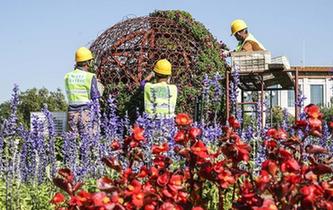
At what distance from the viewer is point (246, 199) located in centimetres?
262

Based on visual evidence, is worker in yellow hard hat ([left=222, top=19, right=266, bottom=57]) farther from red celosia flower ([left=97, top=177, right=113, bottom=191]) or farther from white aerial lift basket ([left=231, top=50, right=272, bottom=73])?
red celosia flower ([left=97, top=177, right=113, bottom=191])

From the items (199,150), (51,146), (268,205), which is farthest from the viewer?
(51,146)

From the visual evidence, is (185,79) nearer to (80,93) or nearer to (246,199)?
(80,93)

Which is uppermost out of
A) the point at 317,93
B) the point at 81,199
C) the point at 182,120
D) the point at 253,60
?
the point at 317,93

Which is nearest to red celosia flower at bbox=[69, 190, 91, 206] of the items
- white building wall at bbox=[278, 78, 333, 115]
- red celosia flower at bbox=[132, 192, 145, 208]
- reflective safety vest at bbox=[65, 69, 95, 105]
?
red celosia flower at bbox=[132, 192, 145, 208]

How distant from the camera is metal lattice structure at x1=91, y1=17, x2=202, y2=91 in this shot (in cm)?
1170

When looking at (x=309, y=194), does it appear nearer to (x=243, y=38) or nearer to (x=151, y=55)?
(x=243, y=38)

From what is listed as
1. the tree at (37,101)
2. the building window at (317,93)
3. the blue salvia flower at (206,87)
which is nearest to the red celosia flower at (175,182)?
the blue salvia flower at (206,87)

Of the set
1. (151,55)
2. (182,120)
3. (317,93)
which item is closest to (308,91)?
(317,93)

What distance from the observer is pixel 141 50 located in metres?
11.9

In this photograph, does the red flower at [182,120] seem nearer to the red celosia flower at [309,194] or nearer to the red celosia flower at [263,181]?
the red celosia flower at [263,181]

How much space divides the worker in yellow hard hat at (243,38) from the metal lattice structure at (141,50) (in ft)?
7.68

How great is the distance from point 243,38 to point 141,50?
2.98 meters

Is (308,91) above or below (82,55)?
above
